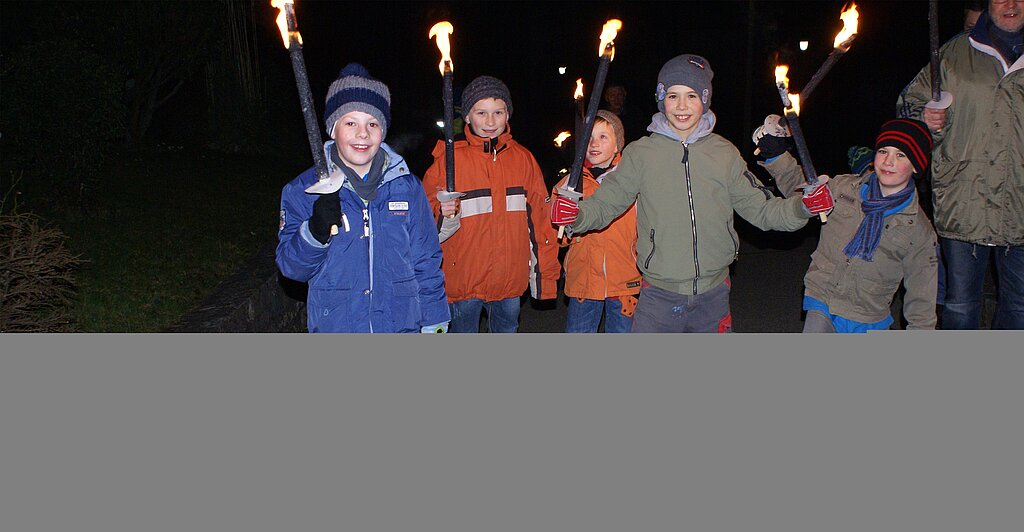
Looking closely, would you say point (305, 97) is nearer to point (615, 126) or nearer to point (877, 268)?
point (615, 126)

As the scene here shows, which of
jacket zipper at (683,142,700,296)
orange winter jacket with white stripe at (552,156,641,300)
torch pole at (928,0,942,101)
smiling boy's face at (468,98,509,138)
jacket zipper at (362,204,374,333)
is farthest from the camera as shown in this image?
orange winter jacket with white stripe at (552,156,641,300)

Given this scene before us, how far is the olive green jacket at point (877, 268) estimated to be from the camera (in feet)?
13.4

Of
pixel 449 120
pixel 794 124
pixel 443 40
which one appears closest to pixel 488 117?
pixel 449 120

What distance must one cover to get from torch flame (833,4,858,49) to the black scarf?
1.89 m

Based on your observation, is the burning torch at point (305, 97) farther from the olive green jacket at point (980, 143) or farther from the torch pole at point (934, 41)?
the olive green jacket at point (980, 143)

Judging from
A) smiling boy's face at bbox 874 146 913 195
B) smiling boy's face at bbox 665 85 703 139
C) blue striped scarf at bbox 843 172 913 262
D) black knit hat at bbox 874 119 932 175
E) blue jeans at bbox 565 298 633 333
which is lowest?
blue jeans at bbox 565 298 633 333

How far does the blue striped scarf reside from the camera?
4.07 meters

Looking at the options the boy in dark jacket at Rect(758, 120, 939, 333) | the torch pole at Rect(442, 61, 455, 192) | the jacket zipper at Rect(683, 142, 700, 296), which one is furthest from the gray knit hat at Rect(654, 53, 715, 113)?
the torch pole at Rect(442, 61, 455, 192)

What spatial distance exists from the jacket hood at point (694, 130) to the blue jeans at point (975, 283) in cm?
138

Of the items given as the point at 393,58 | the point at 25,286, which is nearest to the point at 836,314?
the point at 25,286

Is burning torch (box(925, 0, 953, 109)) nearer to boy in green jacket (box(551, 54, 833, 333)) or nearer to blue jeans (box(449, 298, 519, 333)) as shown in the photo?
boy in green jacket (box(551, 54, 833, 333))

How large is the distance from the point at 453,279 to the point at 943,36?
19331 millimetres

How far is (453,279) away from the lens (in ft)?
15.4

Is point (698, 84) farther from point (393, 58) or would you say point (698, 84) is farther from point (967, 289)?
point (393, 58)
